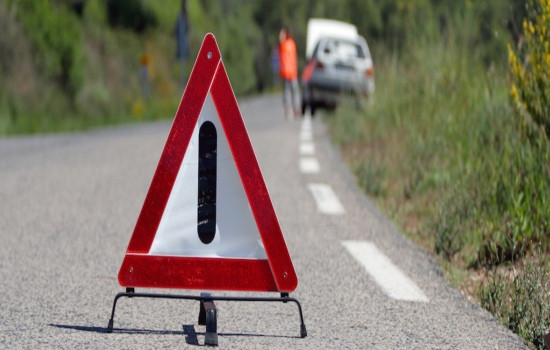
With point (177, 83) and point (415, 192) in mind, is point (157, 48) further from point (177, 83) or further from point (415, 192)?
point (415, 192)

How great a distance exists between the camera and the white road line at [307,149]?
1423 centimetres

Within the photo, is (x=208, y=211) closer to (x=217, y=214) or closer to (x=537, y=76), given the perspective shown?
(x=217, y=214)

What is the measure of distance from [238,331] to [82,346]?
2.33ft

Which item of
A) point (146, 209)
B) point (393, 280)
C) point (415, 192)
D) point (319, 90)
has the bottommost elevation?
point (319, 90)

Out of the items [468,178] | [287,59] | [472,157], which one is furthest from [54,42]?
[468,178]

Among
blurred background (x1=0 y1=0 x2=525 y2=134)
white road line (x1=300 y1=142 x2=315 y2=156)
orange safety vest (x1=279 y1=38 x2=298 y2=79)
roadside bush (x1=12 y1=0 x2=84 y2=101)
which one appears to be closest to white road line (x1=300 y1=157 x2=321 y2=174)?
white road line (x1=300 y1=142 x2=315 y2=156)

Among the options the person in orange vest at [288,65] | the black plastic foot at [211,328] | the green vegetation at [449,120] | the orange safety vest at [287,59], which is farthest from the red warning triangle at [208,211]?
the orange safety vest at [287,59]

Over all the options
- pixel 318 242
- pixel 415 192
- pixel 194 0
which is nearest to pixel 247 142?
pixel 318 242

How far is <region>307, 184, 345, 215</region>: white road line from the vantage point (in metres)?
8.90

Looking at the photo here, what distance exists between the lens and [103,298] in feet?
17.9

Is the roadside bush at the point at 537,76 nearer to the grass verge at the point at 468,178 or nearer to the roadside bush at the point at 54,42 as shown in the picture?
the grass verge at the point at 468,178

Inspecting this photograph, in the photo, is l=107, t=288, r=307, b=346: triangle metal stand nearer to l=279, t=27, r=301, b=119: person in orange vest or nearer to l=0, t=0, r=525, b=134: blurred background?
l=0, t=0, r=525, b=134: blurred background

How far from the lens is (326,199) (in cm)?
959

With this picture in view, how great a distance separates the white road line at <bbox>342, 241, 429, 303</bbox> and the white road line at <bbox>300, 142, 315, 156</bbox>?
692 cm
